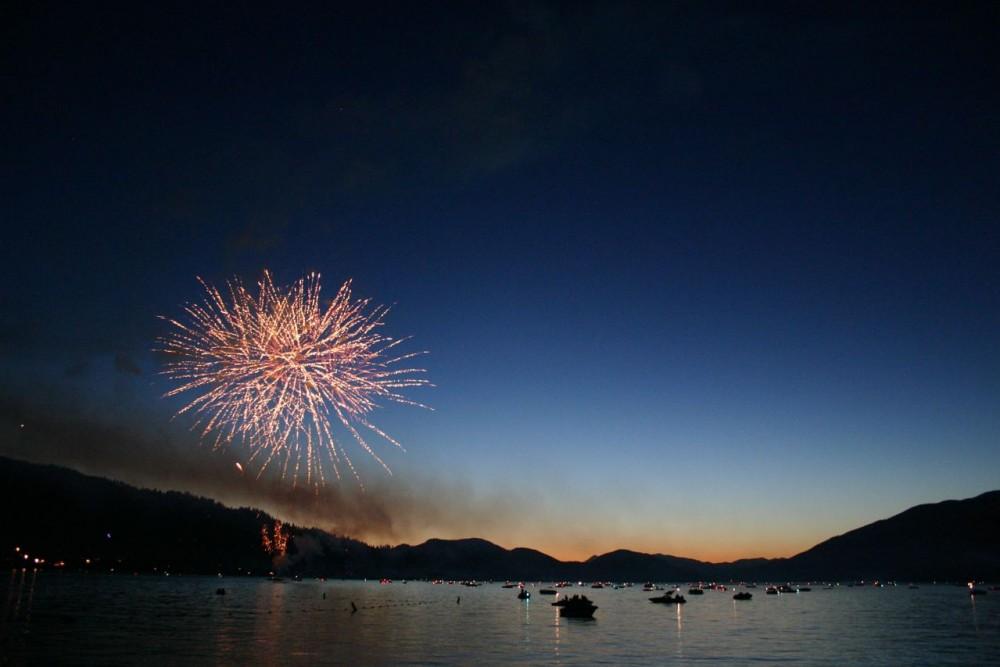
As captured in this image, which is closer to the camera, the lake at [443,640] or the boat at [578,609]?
the lake at [443,640]

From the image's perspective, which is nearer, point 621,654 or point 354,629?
point 621,654

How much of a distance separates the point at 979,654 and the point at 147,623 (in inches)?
3267

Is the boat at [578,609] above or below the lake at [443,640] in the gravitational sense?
above

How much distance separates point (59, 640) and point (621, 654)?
46.0 m

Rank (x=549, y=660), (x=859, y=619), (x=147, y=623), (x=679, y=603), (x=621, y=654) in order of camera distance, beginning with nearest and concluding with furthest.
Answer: (x=549, y=660)
(x=621, y=654)
(x=147, y=623)
(x=859, y=619)
(x=679, y=603)

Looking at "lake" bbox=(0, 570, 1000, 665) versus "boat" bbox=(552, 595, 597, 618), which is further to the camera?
"boat" bbox=(552, 595, 597, 618)

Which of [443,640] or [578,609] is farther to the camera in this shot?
[578,609]

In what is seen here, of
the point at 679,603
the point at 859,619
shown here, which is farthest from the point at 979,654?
the point at 679,603

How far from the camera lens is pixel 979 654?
65.9 meters

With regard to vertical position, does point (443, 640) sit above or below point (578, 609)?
below

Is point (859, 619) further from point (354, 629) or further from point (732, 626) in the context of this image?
point (354, 629)

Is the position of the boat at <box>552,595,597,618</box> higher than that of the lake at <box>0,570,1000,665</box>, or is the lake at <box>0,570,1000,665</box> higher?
the boat at <box>552,595,597,618</box>

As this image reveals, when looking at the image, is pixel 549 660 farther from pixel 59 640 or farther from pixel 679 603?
pixel 679 603

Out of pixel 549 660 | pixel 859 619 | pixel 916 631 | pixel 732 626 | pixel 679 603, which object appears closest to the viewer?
pixel 549 660
